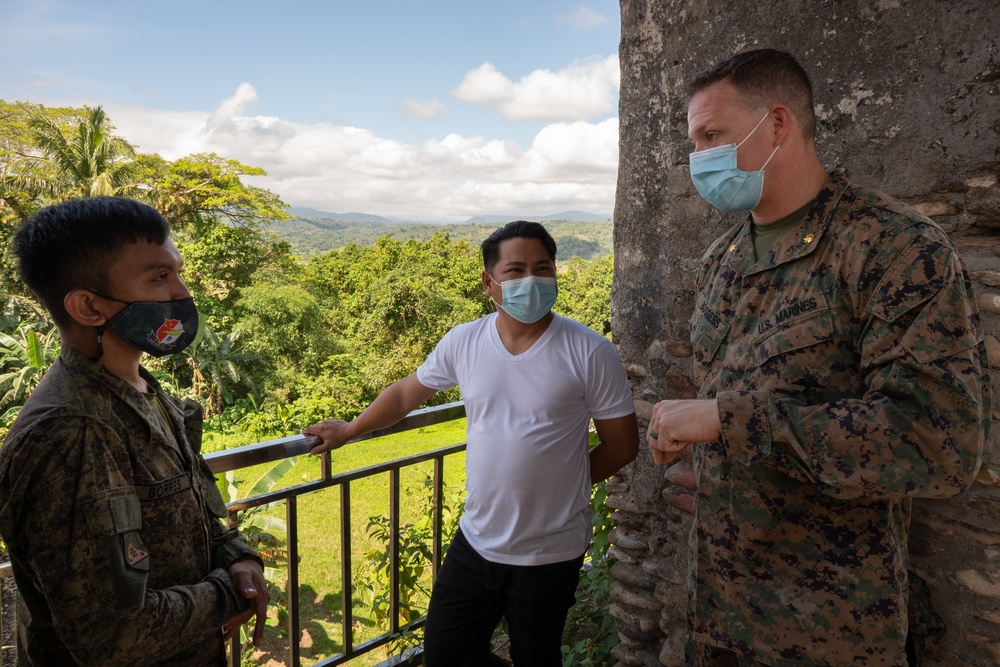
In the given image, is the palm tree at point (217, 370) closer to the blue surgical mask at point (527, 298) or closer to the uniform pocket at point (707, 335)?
the blue surgical mask at point (527, 298)

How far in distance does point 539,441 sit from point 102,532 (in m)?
1.07

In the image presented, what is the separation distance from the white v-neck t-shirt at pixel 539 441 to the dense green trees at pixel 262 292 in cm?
1494

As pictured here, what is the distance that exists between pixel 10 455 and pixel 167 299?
43 centimetres

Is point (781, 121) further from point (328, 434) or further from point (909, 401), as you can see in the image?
point (328, 434)

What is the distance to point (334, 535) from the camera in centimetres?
1420

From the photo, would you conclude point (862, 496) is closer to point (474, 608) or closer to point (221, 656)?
point (474, 608)

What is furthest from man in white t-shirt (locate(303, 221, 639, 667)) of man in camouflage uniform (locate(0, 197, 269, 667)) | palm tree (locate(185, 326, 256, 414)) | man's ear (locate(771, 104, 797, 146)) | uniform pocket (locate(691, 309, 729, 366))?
palm tree (locate(185, 326, 256, 414))

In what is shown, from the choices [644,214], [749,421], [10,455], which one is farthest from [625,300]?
[10,455]

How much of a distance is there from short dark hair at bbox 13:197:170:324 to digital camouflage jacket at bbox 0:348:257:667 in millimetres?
146

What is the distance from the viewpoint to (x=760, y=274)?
4.84 ft

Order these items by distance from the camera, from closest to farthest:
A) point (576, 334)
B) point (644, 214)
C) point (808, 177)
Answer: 1. point (808, 177)
2. point (576, 334)
3. point (644, 214)

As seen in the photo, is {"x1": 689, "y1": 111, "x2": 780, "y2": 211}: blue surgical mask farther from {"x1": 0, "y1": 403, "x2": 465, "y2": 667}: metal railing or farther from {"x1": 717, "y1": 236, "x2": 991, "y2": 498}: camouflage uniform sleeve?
{"x1": 0, "y1": 403, "x2": 465, "y2": 667}: metal railing

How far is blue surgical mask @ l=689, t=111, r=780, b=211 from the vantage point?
1.47m

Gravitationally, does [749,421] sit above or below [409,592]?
above
